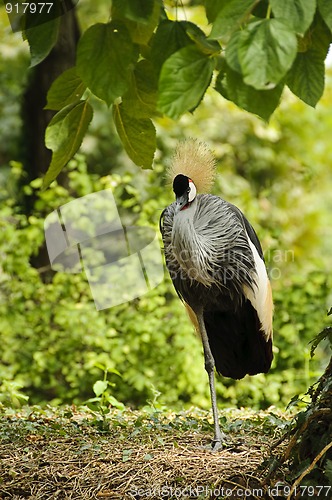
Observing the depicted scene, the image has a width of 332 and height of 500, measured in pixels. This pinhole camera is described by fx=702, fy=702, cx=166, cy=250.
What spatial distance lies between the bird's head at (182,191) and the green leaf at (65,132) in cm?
159

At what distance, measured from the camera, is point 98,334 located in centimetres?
597

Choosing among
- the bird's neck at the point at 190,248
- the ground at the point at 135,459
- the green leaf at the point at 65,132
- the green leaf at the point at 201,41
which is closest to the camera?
the green leaf at the point at 201,41

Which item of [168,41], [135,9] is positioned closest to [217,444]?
[168,41]

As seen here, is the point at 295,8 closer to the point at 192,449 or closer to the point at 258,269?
the point at 192,449

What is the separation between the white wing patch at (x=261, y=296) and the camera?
3.60 meters

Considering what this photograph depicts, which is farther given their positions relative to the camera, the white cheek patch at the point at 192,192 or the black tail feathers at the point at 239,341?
the black tail feathers at the point at 239,341

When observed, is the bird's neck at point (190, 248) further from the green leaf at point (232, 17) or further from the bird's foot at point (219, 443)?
the green leaf at point (232, 17)

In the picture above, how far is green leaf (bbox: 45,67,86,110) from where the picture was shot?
1.67 metres

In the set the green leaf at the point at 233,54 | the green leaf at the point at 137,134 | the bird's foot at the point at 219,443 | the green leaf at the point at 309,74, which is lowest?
the bird's foot at the point at 219,443

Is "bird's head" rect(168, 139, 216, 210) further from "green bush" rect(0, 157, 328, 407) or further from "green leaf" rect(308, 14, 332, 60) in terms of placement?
"green bush" rect(0, 157, 328, 407)

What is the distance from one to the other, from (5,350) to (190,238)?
340 cm

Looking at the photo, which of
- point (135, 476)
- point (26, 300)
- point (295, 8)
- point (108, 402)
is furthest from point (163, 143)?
point (295, 8)

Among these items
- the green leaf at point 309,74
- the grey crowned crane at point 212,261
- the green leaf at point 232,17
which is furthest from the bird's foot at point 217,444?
the green leaf at point 232,17

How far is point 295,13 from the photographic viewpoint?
115 centimetres
